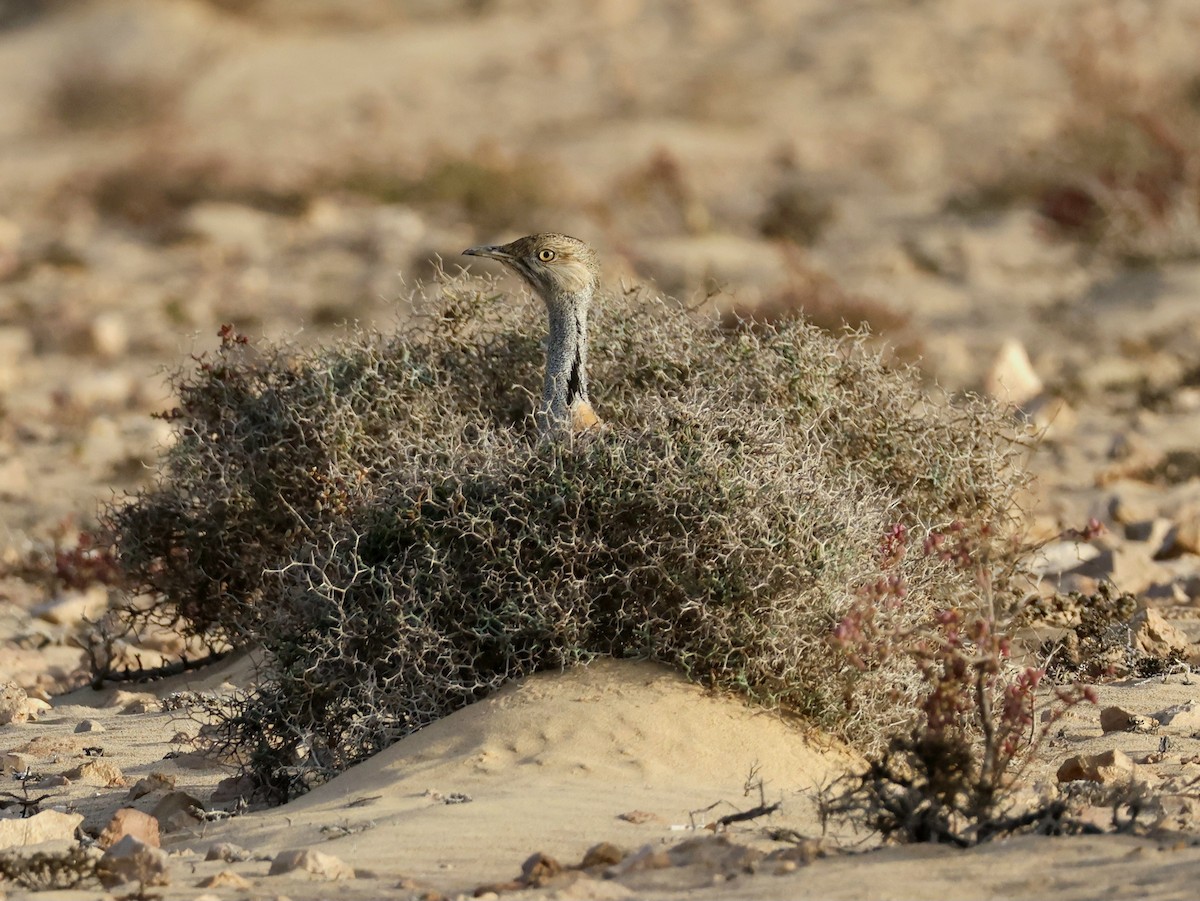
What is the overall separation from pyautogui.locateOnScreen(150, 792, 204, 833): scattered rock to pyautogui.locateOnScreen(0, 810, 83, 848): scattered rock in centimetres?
23

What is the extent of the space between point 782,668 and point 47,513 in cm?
599

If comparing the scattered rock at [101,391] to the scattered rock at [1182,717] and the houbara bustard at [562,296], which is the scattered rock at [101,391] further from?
the scattered rock at [1182,717]

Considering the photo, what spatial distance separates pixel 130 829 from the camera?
14.5ft

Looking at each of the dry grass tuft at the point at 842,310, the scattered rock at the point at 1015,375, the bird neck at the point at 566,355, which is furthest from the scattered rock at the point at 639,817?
the dry grass tuft at the point at 842,310

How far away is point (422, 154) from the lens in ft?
68.7

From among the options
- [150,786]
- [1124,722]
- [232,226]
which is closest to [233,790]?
[150,786]

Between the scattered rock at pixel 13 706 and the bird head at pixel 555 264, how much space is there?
2281 mm

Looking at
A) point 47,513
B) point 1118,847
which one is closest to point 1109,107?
point 47,513

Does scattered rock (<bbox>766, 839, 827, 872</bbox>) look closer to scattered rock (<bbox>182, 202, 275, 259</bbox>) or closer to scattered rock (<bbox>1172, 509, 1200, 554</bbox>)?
scattered rock (<bbox>1172, 509, 1200, 554</bbox>)

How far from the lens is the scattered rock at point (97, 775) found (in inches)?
211

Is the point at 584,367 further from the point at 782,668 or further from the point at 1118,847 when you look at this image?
the point at 1118,847

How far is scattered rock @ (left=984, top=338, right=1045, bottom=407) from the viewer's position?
36.6ft

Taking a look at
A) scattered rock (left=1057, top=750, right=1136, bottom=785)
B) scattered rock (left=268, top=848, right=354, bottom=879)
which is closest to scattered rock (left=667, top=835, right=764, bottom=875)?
scattered rock (left=268, top=848, right=354, bottom=879)

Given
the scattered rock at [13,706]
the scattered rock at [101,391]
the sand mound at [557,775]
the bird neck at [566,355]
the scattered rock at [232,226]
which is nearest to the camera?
the sand mound at [557,775]
